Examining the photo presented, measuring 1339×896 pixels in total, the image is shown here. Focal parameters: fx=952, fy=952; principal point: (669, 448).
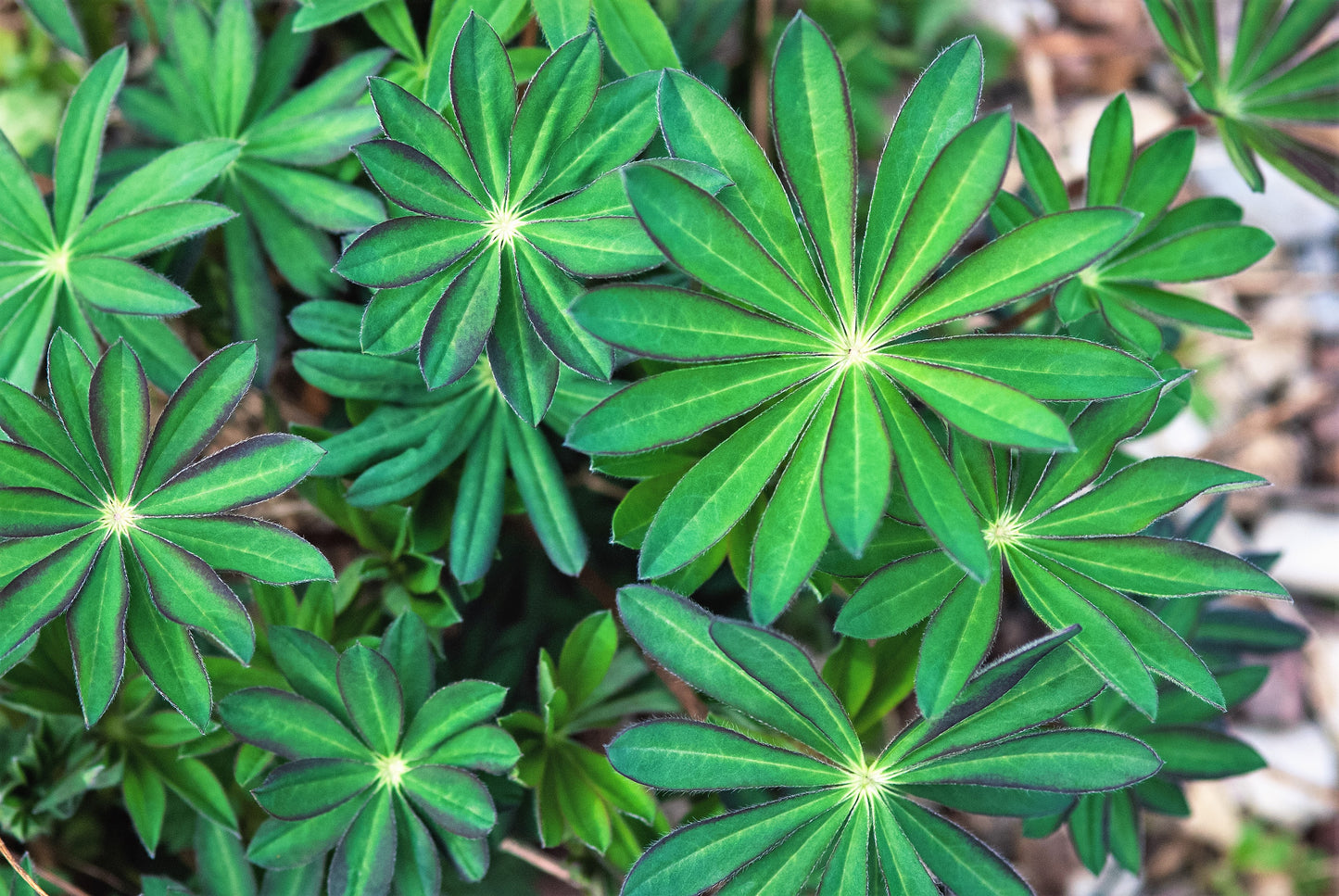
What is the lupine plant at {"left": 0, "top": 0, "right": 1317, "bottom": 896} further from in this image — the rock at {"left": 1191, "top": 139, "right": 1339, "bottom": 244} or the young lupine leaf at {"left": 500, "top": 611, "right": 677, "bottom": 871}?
the rock at {"left": 1191, "top": 139, "right": 1339, "bottom": 244}

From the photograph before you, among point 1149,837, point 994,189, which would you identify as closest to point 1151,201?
point 994,189

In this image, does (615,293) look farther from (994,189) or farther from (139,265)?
(139,265)

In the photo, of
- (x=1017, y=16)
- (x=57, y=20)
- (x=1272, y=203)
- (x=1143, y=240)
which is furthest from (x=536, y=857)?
(x=1272, y=203)

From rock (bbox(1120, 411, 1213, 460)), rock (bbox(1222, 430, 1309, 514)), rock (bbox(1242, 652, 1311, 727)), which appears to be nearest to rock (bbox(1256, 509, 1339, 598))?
rock (bbox(1222, 430, 1309, 514))

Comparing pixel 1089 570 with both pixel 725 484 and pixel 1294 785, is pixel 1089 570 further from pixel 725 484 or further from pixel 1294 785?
pixel 1294 785

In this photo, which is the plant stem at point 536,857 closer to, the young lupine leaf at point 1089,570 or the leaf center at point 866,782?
the leaf center at point 866,782

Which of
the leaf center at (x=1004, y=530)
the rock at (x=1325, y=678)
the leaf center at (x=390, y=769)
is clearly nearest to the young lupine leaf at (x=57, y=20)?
Result: the leaf center at (x=390, y=769)
